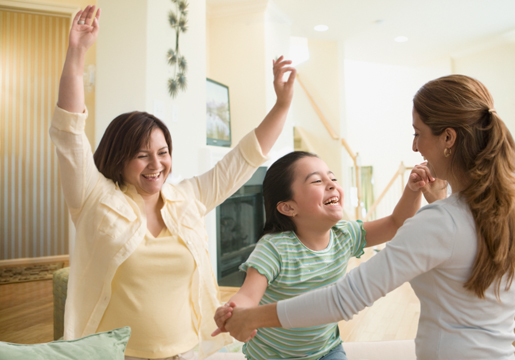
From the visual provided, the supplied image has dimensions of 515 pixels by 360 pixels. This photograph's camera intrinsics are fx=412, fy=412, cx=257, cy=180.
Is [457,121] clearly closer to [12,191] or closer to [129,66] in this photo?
[129,66]

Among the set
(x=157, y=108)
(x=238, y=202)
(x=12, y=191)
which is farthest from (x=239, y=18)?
(x=12, y=191)

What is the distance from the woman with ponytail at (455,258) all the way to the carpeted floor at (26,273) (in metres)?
4.41

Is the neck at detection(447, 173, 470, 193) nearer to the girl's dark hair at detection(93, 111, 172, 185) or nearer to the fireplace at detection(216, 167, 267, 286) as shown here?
the girl's dark hair at detection(93, 111, 172, 185)

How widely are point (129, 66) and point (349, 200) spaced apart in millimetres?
5260

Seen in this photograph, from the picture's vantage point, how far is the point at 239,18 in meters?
5.01

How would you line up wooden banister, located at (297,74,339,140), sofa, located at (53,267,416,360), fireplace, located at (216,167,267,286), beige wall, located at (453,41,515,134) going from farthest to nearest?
beige wall, located at (453,41,515,134)
wooden banister, located at (297,74,339,140)
fireplace, located at (216,167,267,286)
sofa, located at (53,267,416,360)

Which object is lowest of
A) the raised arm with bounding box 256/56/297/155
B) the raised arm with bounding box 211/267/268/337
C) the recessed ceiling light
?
the raised arm with bounding box 211/267/268/337

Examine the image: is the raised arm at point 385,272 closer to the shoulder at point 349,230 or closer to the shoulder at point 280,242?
the shoulder at point 280,242

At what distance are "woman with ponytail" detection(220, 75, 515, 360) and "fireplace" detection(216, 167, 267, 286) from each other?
3.07 meters

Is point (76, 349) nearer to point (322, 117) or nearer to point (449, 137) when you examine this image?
point (449, 137)

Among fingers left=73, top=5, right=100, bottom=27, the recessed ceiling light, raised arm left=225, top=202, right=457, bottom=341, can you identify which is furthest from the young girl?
the recessed ceiling light

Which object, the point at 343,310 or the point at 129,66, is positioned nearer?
the point at 343,310

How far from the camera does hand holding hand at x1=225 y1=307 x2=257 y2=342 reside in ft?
3.03

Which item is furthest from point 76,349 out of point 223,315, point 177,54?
point 177,54
